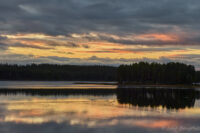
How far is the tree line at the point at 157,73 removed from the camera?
13300 cm

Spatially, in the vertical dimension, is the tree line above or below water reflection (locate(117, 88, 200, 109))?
above

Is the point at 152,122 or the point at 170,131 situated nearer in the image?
the point at 170,131

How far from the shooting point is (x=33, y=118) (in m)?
26.2

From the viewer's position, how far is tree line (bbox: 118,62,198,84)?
133 metres

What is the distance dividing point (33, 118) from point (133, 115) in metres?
9.03

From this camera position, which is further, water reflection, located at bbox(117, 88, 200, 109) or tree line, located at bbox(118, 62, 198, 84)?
tree line, located at bbox(118, 62, 198, 84)

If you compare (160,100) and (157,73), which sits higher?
(157,73)

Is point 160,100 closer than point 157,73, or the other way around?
point 160,100

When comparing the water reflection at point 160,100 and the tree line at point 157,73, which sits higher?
the tree line at point 157,73

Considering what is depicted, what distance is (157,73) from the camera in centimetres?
14325

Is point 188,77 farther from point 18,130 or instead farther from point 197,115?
point 18,130

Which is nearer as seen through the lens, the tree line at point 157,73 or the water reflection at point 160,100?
the water reflection at point 160,100

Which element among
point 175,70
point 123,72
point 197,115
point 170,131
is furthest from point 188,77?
point 170,131

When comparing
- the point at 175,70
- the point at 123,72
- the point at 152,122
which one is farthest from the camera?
the point at 123,72
